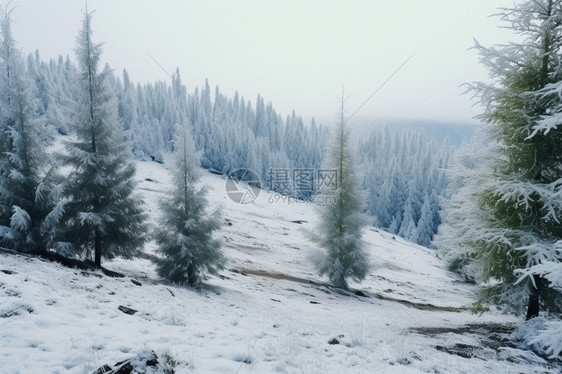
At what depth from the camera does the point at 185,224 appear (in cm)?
1505

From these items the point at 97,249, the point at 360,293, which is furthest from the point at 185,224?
the point at 360,293

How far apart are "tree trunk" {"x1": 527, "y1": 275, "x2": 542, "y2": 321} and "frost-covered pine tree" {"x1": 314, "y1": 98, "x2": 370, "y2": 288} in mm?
11039

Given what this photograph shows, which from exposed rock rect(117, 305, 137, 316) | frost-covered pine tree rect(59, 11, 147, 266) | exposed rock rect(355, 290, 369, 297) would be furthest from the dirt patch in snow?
exposed rock rect(117, 305, 137, 316)

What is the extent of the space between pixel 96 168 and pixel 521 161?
53.0 ft

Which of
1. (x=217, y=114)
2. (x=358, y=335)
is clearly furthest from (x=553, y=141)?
(x=217, y=114)

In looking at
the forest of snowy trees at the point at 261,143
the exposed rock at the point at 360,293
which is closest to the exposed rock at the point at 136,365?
the exposed rock at the point at 360,293


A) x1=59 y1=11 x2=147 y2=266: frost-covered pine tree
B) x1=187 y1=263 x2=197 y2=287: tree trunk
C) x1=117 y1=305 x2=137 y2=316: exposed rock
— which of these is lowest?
x1=187 y1=263 x2=197 y2=287: tree trunk

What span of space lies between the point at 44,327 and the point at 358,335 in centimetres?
710

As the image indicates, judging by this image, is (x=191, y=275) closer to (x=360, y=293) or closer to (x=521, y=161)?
(x=360, y=293)

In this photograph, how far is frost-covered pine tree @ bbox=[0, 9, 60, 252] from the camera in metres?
13.0

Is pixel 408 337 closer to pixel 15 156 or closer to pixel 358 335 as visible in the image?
pixel 358 335

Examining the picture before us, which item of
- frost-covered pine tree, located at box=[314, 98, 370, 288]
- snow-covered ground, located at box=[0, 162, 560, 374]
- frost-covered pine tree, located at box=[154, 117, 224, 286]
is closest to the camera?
snow-covered ground, located at box=[0, 162, 560, 374]

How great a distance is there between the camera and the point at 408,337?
32.6ft

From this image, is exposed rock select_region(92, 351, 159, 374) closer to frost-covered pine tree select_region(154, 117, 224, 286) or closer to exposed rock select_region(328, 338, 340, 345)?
exposed rock select_region(328, 338, 340, 345)
